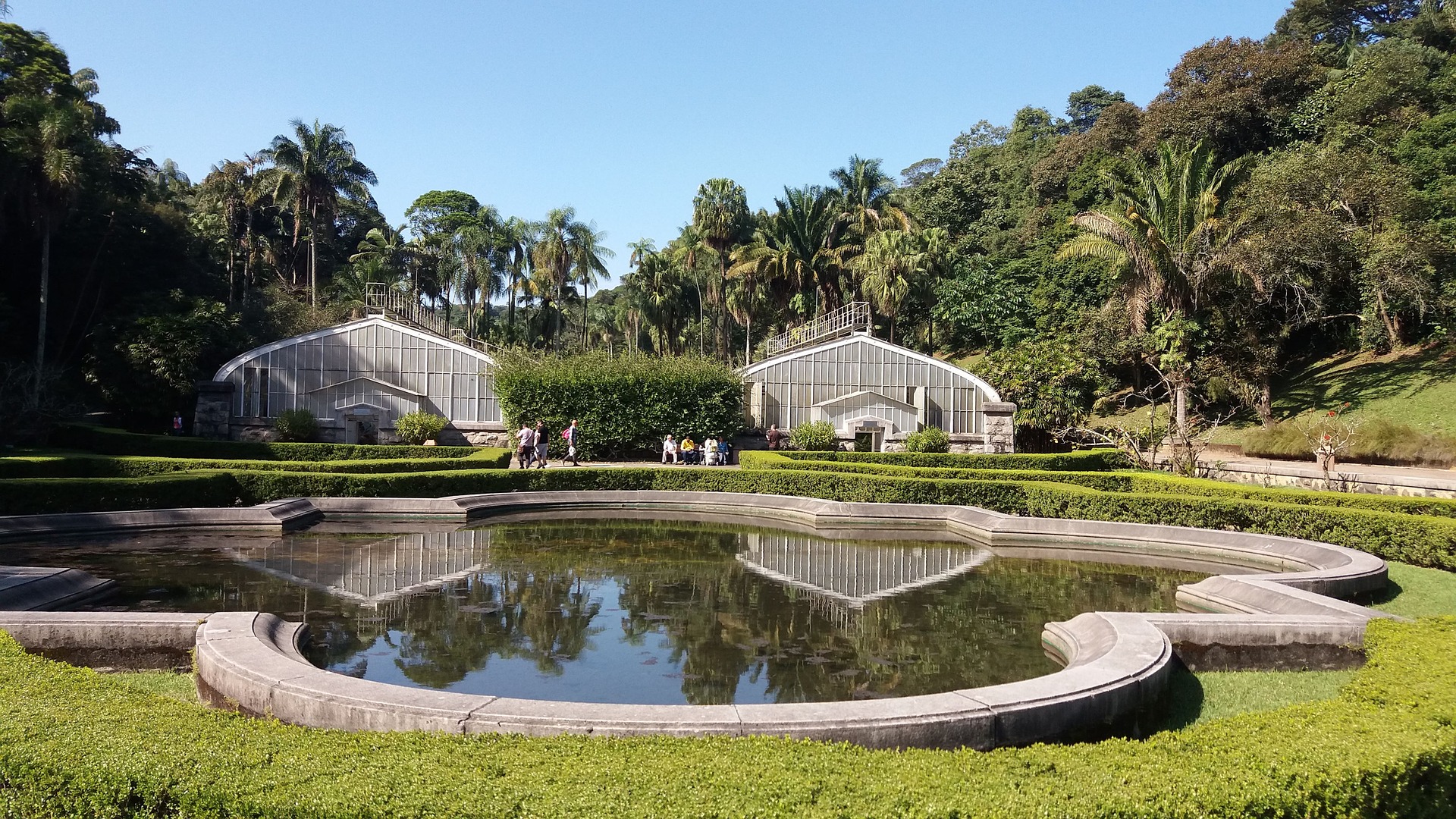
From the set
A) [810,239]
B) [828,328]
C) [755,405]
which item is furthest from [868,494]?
[810,239]

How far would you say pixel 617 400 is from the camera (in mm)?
33938

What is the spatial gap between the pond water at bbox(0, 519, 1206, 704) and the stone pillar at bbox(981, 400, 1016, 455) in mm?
21605

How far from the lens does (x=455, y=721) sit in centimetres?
618

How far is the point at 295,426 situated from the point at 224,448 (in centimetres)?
612

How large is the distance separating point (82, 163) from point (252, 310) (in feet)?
41.5

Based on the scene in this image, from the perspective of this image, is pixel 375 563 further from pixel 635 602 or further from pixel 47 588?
pixel 635 602

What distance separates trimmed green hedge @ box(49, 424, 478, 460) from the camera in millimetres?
27922

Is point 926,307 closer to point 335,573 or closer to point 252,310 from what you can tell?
point 252,310

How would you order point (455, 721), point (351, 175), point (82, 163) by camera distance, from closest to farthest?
point (455, 721) → point (82, 163) → point (351, 175)

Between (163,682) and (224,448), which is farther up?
(224,448)

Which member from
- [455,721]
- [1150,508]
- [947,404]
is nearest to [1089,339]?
[947,404]

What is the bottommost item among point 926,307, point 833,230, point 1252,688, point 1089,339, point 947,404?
point 1252,688

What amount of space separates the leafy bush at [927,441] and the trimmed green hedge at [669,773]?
100ft

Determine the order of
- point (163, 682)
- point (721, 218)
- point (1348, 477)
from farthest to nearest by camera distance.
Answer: point (721, 218)
point (1348, 477)
point (163, 682)
